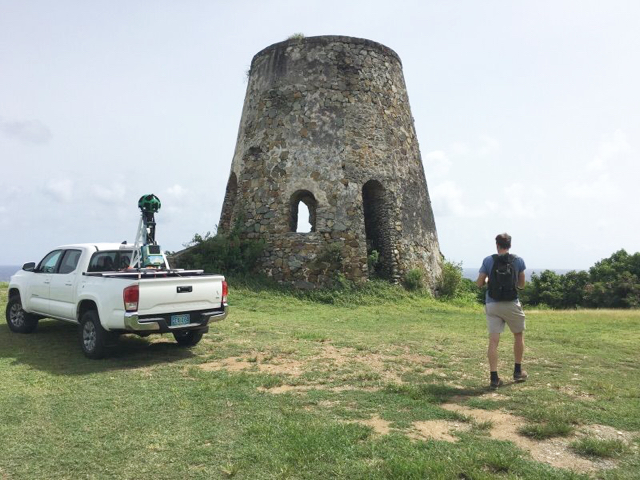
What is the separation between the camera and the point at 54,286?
860 centimetres

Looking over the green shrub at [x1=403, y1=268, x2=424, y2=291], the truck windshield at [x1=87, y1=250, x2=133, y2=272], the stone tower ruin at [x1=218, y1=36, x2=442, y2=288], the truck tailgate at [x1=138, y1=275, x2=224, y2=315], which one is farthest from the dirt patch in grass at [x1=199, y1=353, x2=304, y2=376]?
the green shrub at [x1=403, y1=268, x2=424, y2=291]

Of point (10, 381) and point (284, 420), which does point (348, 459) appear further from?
point (10, 381)

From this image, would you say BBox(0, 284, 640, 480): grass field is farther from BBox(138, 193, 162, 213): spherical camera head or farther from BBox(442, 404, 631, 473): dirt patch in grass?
BBox(138, 193, 162, 213): spherical camera head

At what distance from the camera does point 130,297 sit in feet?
22.8

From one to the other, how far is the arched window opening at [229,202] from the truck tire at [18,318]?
10012 mm

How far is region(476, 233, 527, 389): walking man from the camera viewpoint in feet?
20.1

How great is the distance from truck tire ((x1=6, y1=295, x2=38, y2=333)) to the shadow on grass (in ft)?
0.44

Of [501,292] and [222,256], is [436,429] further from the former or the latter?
[222,256]

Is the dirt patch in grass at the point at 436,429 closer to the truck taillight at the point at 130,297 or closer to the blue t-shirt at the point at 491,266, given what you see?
the blue t-shirt at the point at 491,266

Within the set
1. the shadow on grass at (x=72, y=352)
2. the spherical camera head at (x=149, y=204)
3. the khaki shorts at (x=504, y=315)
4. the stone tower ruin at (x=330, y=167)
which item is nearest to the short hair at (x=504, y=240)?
the khaki shorts at (x=504, y=315)

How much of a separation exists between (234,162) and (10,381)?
13971 millimetres

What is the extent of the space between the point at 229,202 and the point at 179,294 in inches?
485

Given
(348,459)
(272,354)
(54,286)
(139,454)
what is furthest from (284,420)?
(54,286)

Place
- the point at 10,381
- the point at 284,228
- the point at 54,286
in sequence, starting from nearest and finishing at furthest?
the point at 10,381, the point at 54,286, the point at 284,228
